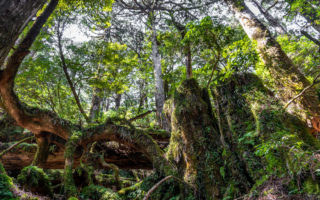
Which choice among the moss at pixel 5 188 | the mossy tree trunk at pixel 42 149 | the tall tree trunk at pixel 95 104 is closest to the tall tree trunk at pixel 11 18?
the moss at pixel 5 188

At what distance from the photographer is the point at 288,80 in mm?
4969

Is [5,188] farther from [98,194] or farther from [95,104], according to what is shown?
[95,104]

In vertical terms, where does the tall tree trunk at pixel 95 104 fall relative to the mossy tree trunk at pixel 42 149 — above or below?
above

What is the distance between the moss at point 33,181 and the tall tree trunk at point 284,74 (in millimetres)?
6493

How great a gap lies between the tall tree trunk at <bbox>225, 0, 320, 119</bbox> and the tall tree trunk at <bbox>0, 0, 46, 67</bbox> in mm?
5874

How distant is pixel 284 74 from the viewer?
16.7 ft

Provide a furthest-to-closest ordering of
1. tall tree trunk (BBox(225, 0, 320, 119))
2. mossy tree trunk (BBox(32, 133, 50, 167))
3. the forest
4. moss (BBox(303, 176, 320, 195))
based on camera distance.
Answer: mossy tree trunk (BBox(32, 133, 50, 167)), tall tree trunk (BBox(225, 0, 320, 119)), the forest, moss (BBox(303, 176, 320, 195))

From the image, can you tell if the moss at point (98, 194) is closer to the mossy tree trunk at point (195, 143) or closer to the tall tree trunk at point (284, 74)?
the mossy tree trunk at point (195, 143)

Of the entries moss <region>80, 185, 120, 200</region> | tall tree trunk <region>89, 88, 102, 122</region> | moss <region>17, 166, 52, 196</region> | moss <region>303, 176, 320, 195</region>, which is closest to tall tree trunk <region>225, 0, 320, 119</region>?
moss <region>303, 176, 320, 195</region>

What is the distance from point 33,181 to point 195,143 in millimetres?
→ 4053

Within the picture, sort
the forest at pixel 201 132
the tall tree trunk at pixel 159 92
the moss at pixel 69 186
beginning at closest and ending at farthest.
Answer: the forest at pixel 201 132 → the moss at pixel 69 186 → the tall tree trunk at pixel 159 92

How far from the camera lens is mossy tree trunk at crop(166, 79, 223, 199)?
401 cm

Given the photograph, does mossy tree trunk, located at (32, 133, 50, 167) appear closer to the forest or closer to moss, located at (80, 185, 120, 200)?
the forest

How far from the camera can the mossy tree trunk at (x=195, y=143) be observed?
4.01 m
